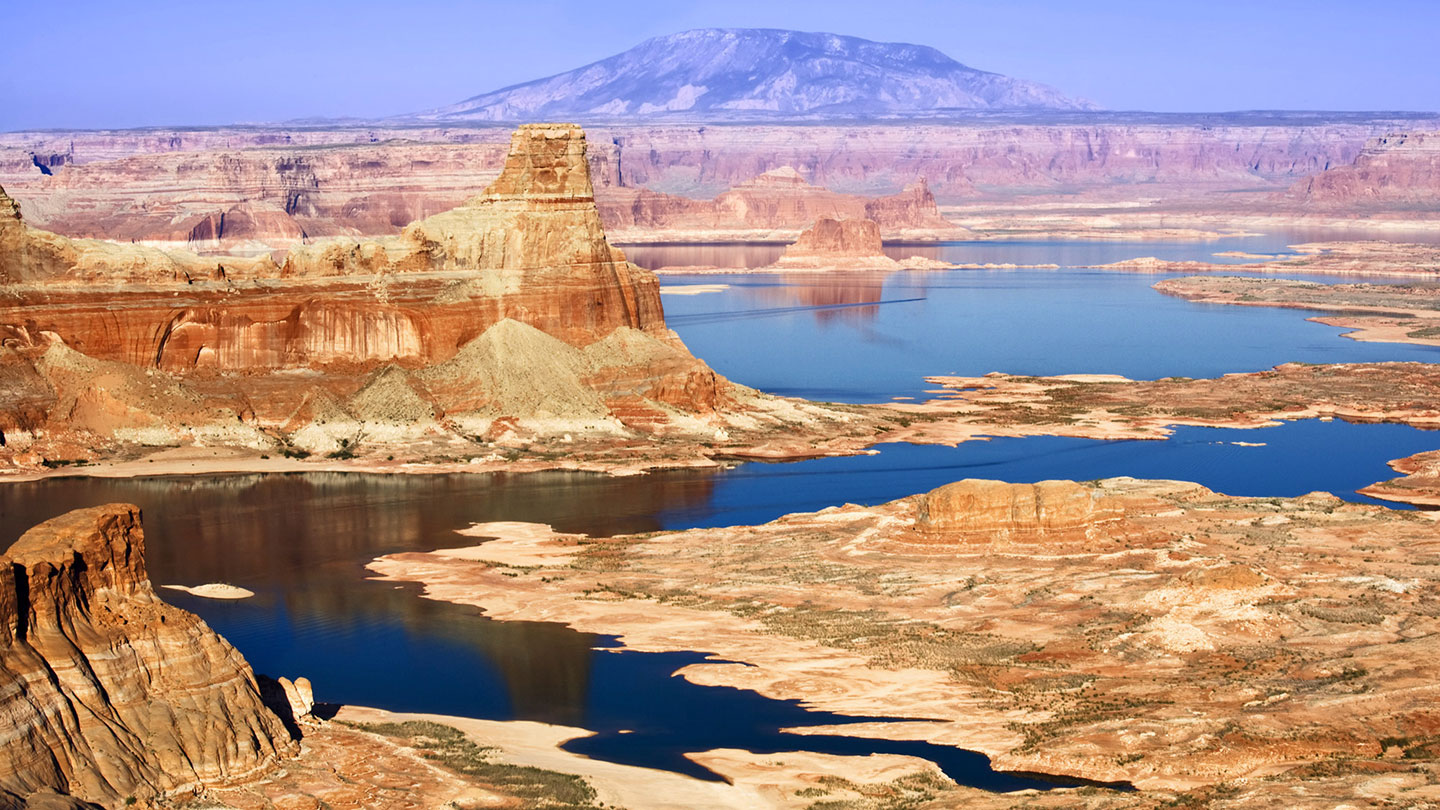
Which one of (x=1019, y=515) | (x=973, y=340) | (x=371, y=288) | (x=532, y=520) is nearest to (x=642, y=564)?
(x=532, y=520)

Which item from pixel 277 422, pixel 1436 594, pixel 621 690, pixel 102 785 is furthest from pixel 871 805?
pixel 277 422

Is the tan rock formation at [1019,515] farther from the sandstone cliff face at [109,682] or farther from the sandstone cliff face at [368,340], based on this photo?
the sandstone cliff face at [109,682]

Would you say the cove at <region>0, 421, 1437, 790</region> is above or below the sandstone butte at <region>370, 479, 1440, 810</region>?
below

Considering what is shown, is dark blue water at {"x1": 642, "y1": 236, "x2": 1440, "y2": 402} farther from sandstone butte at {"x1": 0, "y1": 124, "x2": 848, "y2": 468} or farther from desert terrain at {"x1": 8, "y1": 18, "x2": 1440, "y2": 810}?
sandstone butte at {"x1": 0, "y1": 124, "x2": 848, "y2": 468}

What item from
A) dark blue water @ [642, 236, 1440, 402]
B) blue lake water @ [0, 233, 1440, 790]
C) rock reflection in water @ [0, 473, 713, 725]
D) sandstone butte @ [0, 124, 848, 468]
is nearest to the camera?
blue lake water @ [0, 233, 1440, 790]

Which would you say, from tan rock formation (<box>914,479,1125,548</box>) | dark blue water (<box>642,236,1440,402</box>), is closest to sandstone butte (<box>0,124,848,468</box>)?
dark blue water (<box>642,236,1440,402</box>)

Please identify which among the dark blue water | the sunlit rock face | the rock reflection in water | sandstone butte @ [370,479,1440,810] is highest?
the sunlit rock face

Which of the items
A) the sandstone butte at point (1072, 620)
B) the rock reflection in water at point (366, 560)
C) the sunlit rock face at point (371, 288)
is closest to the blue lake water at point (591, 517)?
the rock reflection in water at point (366, 560)
